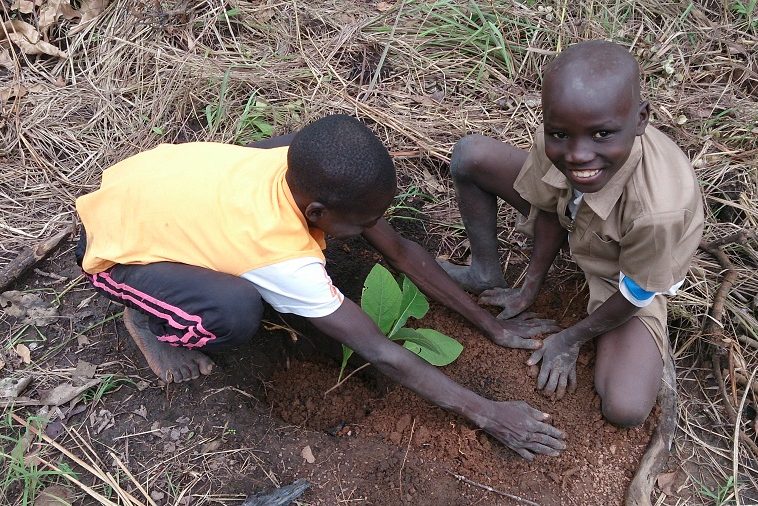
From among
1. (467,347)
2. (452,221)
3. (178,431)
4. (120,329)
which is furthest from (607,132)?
(120,329)

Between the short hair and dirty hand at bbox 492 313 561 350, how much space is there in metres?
0.76

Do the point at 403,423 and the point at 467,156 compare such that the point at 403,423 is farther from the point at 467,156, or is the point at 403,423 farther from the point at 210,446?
the point at 467,156

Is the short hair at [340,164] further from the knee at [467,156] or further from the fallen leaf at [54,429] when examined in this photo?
the fallen leaf at [54,429]

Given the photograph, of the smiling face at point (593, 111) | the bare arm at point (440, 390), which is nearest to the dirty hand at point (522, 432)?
the bare arm at point (440, 390)

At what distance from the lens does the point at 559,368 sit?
1997mm

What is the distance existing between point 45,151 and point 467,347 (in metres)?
1.97

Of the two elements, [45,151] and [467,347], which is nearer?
[467,347]

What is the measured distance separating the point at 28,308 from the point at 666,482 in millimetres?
2133

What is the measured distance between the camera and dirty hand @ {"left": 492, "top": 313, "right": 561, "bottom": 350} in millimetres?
2086

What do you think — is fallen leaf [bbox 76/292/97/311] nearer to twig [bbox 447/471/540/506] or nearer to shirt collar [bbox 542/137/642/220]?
twig [bbox 447/471/540/506]

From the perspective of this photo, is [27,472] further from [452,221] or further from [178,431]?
[452,221]

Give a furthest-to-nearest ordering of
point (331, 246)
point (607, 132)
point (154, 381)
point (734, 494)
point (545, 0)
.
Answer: point (545, 0)
point (331, 246)
point (154, 381)
point (734, 494)
point (607, 132)

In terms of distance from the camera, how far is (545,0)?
3002 mm

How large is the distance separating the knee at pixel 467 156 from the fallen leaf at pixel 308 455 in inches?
39.8
